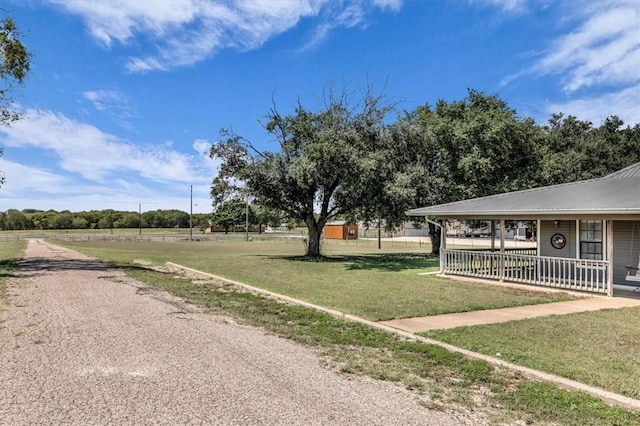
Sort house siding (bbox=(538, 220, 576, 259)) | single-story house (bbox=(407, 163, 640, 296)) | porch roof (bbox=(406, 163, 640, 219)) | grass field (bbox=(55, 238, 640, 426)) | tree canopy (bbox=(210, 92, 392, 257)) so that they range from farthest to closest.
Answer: tree canopy (bbox=(210, 92, 392, 257))
house siding (bbox=(538, 220, 576, 259))
single-story house (bbox=(407, 163, 640, 296))
porch roof (bbox=(406, 163, 640, 219))
grass field (bbox=(55, 238, 640, 426))

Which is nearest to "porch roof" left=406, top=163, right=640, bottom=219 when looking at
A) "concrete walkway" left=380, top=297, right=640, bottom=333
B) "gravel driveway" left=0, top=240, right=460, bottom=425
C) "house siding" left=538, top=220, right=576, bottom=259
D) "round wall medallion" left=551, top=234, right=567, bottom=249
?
"house siding" left=538, top=220, right=576, bottom=259

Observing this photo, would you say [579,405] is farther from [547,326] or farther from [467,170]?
[467,170]

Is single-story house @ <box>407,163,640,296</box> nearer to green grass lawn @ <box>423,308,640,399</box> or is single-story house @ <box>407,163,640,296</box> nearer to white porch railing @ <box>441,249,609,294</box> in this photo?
white porch railing @ <box>441,249,609,294</box>

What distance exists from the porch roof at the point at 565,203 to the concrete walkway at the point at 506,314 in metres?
2.07

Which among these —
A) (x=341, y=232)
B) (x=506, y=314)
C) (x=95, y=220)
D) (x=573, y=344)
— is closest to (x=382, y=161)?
(x=506, y=314)

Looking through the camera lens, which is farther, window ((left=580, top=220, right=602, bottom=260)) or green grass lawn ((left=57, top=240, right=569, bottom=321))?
window ((left=580, top=220, right=602, bottom=260))

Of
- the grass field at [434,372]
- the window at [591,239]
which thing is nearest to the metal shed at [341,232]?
the window at [591,239]

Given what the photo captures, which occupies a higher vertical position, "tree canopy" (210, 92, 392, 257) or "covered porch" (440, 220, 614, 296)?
"tree canopy" (210, 92, 392, 257)

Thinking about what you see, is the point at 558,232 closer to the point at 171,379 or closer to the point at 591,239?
the point at 591,239

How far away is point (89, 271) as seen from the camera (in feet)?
50.4

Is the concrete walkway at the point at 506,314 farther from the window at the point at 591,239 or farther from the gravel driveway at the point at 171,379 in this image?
the window at the point at 591,239

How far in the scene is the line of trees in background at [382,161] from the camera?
20234mm

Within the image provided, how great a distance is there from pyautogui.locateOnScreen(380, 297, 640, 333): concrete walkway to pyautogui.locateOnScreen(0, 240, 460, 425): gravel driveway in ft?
7.93

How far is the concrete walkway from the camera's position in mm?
7683
